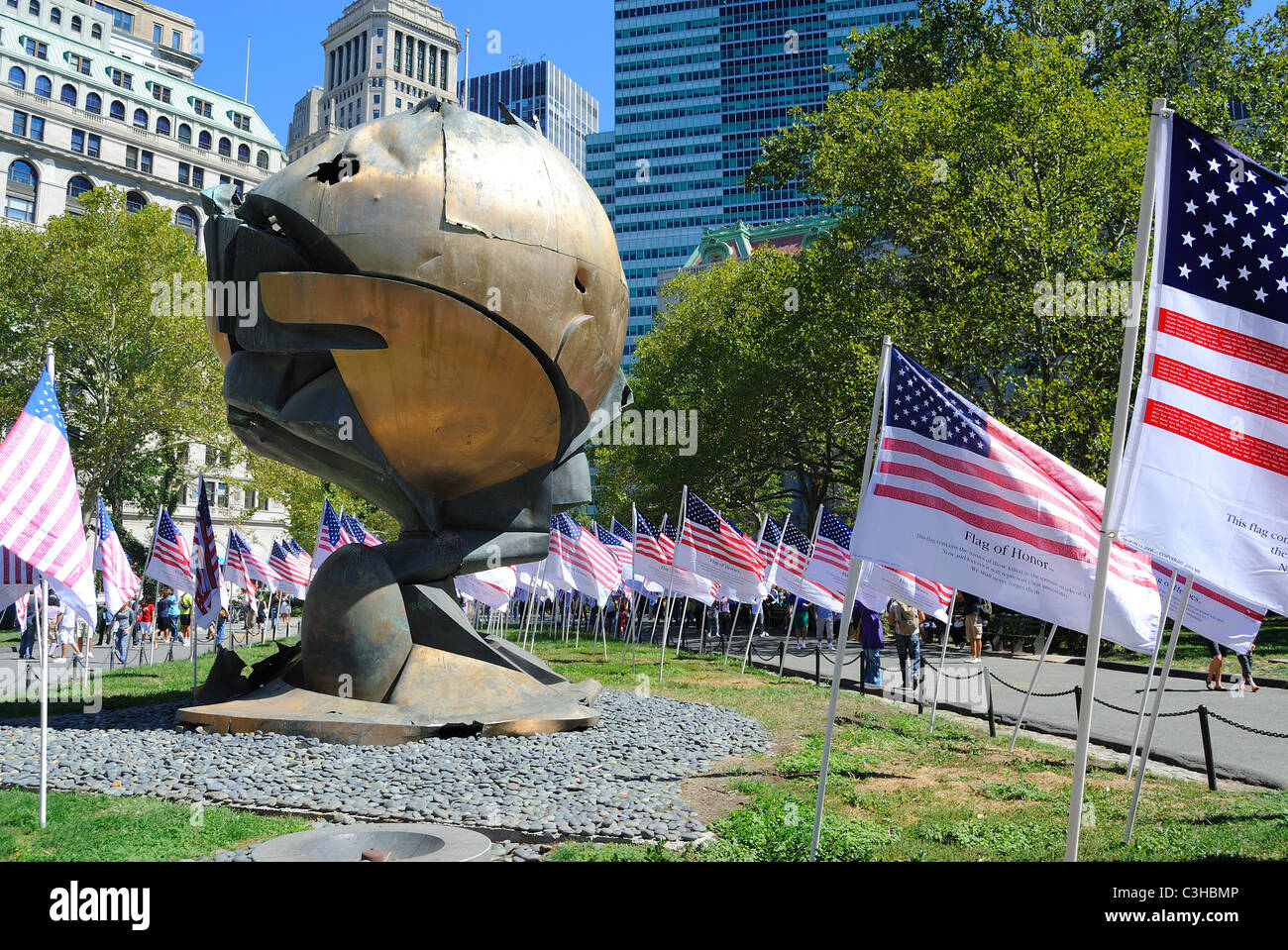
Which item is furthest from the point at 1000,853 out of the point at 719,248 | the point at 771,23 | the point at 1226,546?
the point at 771,23

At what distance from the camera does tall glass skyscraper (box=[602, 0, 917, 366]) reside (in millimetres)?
128125

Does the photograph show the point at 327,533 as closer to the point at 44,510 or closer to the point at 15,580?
the point at 15,580

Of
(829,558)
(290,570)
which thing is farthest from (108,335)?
(829,558)

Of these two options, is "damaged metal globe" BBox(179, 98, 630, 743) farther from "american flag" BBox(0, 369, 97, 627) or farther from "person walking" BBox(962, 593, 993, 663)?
"person walking" BBox(962, 593, 993, 663)

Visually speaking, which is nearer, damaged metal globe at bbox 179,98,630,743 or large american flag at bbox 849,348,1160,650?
large american flag at bbox 849,348,1160,650

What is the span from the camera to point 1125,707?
16156 millimetres

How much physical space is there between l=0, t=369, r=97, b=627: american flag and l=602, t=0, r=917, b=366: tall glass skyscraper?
11882 cm

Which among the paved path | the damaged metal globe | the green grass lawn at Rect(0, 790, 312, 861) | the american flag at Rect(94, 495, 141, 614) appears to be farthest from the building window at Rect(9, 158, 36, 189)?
the green grass lawn at Rect(0, 790, 312, 861)

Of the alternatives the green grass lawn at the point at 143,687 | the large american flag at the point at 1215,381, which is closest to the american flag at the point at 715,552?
Answer: the green grass lawn at the point at 143,687

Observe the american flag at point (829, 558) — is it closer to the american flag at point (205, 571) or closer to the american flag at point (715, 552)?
the american flag at point (715, 552)

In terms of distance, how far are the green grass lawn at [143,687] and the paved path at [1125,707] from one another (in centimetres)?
1181

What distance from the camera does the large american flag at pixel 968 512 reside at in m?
7.41

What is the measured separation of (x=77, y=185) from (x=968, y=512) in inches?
3019
